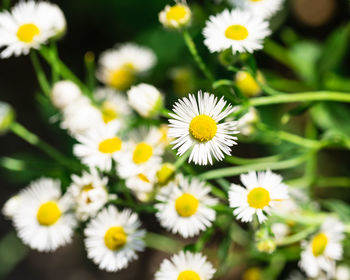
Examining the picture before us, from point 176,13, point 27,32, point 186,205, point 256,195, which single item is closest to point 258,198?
point 256,195

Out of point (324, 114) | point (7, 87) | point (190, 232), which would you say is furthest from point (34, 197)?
point (7, 87)

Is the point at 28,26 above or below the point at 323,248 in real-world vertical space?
above

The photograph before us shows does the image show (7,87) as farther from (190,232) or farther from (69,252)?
(190,232)

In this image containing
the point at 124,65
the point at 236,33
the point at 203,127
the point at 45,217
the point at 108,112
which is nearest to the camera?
the point at 203,127

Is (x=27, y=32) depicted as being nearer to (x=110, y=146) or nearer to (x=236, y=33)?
(x=110, y=146)

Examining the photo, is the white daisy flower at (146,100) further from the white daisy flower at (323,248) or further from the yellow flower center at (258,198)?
the white daisy flower at (323,248)

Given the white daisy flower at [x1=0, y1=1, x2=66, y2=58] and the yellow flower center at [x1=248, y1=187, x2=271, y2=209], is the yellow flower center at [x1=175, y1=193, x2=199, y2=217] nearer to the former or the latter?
the yellow flower center at [x1=248, y1=187, x2=271, y2=209]
